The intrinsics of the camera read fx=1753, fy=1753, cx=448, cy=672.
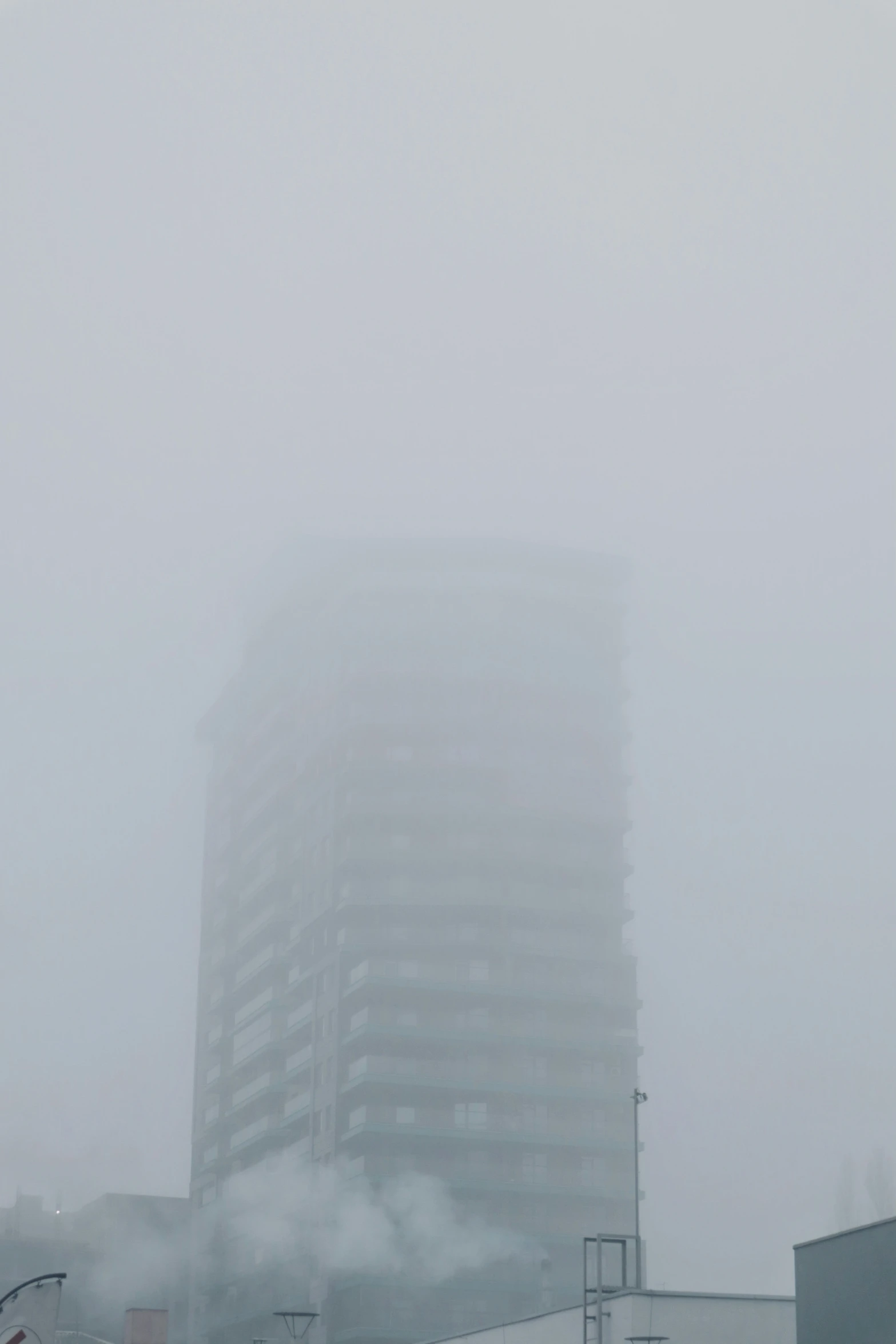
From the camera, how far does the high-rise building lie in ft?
467

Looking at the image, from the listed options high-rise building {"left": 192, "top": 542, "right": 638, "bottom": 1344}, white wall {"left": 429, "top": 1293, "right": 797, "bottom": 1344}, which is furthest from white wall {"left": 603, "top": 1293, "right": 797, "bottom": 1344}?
high-rise building {"left": 192, "top": 542, "right": 638, "bottom": 1344}

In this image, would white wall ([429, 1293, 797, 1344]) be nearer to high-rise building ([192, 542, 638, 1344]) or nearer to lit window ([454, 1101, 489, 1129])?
high-rise building ([192, 542, 638, 1344])

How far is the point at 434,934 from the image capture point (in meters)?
152

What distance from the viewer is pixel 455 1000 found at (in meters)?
149

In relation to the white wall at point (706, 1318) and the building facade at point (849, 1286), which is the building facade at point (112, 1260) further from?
the building facade at point (849, 1286)

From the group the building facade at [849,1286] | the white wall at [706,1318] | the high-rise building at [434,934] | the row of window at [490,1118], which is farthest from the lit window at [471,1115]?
the building facade at [849,1286]

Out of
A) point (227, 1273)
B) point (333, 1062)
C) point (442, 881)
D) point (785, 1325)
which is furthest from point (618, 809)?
point (785, 1325)

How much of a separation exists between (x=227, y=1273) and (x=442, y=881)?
39418 millimetres

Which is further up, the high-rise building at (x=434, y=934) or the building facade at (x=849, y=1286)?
the high-rise building at (x=434, y=934)

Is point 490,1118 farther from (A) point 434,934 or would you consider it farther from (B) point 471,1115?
(A) point 434,934

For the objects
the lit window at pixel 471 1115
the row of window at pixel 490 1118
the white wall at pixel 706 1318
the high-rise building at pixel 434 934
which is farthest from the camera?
the lit window at pixel 471 1115

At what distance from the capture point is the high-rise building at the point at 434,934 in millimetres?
142375

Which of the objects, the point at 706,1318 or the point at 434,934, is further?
the point at 434,934

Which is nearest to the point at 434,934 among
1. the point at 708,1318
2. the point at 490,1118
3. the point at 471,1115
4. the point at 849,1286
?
the point at 471,1115
